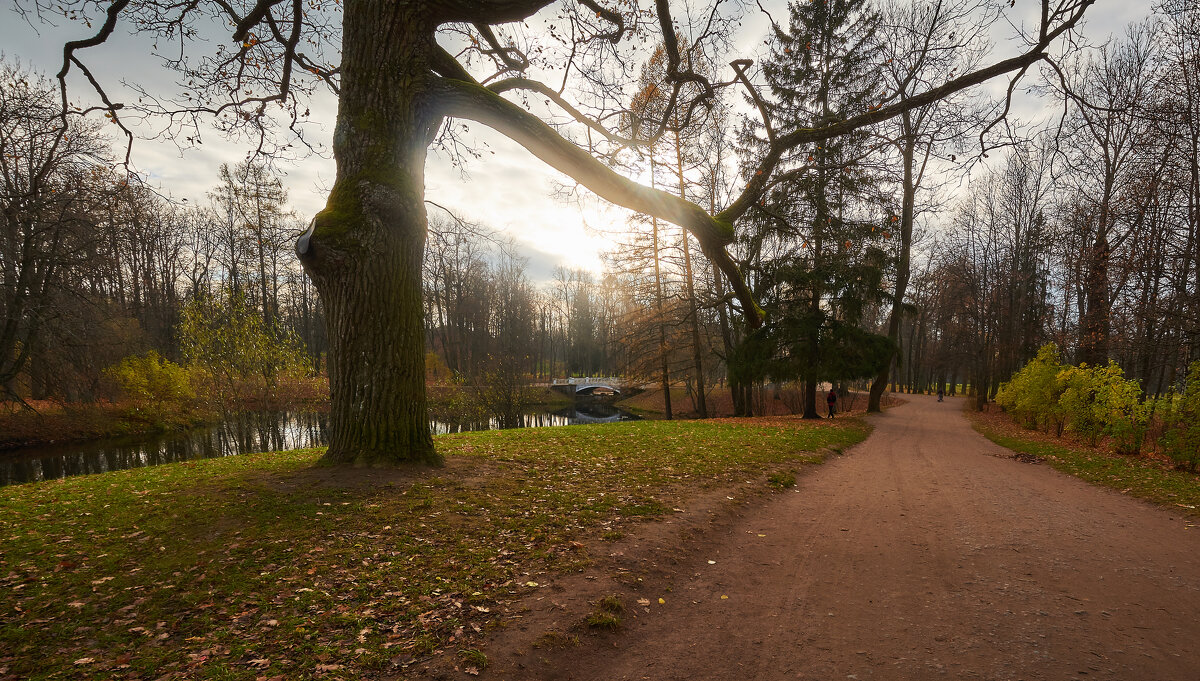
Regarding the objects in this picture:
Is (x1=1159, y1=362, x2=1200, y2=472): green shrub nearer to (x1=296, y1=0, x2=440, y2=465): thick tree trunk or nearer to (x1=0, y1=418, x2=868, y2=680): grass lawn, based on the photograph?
(x1=0, y1=418, x2=868, y2=680): grass lawn

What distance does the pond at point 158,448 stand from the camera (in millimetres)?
15022

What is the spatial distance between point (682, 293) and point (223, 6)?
17.7 m

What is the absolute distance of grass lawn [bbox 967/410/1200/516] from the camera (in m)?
7.11

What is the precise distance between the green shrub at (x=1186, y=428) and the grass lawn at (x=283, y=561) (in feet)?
31.5

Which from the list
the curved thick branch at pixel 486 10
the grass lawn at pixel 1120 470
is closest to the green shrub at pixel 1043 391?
the grass lawn at pixel 1120 470

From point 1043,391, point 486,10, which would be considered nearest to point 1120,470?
point 1043,391

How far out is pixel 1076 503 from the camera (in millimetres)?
6836

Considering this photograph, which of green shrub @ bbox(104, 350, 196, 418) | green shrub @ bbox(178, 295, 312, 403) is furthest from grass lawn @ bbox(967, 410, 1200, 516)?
green shrub @ bbox(104, 350, 196, 418)

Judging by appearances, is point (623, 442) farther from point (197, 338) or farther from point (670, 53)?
point (197, 338)

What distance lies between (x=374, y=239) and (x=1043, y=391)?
2025 cm

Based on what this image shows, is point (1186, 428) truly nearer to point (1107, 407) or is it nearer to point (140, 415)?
point (1107, 407)

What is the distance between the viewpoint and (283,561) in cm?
355

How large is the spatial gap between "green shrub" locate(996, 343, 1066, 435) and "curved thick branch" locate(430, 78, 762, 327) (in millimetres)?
15339

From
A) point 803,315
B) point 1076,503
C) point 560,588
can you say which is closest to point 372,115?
point 560,588
